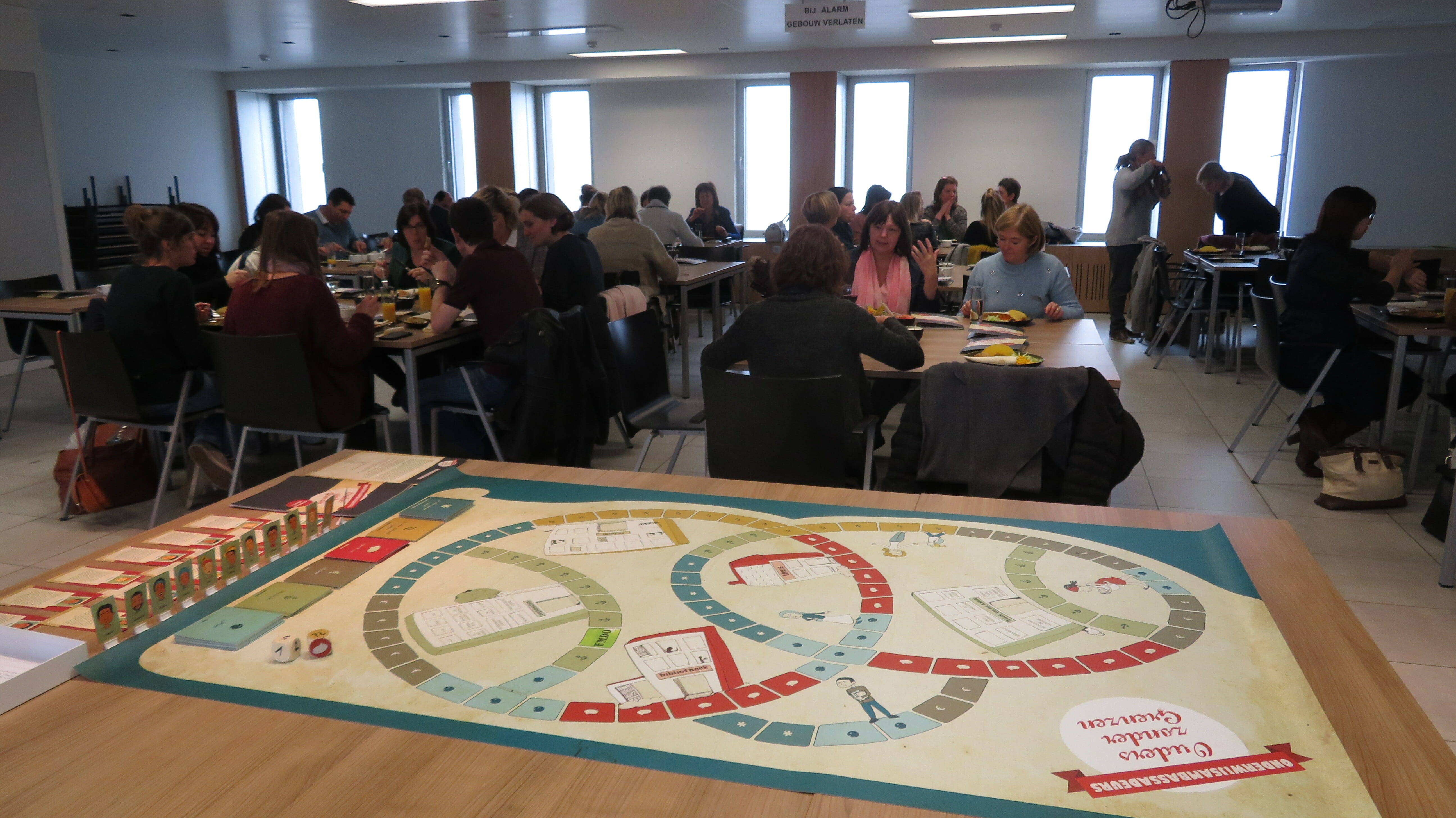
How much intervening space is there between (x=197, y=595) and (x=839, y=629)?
3.19 feet

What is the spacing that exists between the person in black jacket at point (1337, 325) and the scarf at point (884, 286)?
70.9 inches

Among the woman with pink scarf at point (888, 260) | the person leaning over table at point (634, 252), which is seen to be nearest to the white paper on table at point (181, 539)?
the woman with pink scarf at point (888, 260)

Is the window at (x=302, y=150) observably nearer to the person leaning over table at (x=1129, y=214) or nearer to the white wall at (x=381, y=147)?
the white wall at (x=381, y=147)

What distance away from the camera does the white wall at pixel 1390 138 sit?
A: 31.4 ft

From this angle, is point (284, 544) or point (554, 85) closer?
point (284, 544)

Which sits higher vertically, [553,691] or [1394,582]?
[553,691]

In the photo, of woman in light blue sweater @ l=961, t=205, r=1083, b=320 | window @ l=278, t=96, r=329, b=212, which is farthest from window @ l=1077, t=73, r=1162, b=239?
window @ l=278, t=96, r=329, b=212

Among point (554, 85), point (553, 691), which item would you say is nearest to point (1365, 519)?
point (553, 691)

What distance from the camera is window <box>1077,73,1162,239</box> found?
10375mm

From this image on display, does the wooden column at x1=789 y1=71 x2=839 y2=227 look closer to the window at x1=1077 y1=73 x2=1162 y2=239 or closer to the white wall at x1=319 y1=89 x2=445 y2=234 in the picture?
the window at x1=1077 y1=73 x2=1162 y2=239

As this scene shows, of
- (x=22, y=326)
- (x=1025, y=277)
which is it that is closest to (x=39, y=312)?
(x=22, y=326)

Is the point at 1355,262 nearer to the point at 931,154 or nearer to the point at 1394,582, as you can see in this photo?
the point at 1394,582

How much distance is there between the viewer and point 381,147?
12.6 m

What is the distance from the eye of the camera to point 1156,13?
26.2ft
